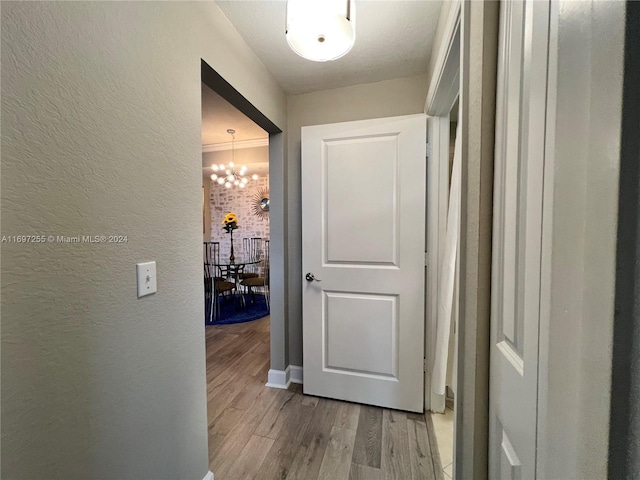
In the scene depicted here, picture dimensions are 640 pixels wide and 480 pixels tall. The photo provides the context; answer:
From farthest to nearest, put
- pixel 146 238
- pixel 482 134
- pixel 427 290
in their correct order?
pixel 427 290
pixel 146 238
pixel 482 134

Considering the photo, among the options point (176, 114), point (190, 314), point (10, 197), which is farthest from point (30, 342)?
point (176, 114)

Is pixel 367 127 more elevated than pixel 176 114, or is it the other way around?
pixel 367 127

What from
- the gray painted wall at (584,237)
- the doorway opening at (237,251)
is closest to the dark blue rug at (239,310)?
the doorway opening at (237,251)

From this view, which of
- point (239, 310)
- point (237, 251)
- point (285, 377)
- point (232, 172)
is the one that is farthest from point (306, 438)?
point (237, 251)

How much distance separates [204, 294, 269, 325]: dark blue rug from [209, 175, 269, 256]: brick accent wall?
1.24 m

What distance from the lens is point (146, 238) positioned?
91cm

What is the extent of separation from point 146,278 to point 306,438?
133 cm

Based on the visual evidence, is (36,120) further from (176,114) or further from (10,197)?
(176,114)

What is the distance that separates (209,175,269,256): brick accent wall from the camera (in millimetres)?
5398

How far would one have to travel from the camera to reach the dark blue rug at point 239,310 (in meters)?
3.61

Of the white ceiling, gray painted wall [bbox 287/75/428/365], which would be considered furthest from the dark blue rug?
the white ceiling

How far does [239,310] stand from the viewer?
407 centimetres

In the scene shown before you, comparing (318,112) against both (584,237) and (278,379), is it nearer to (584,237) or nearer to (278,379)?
(584,237)

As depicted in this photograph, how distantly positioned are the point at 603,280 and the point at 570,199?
0.09 m
